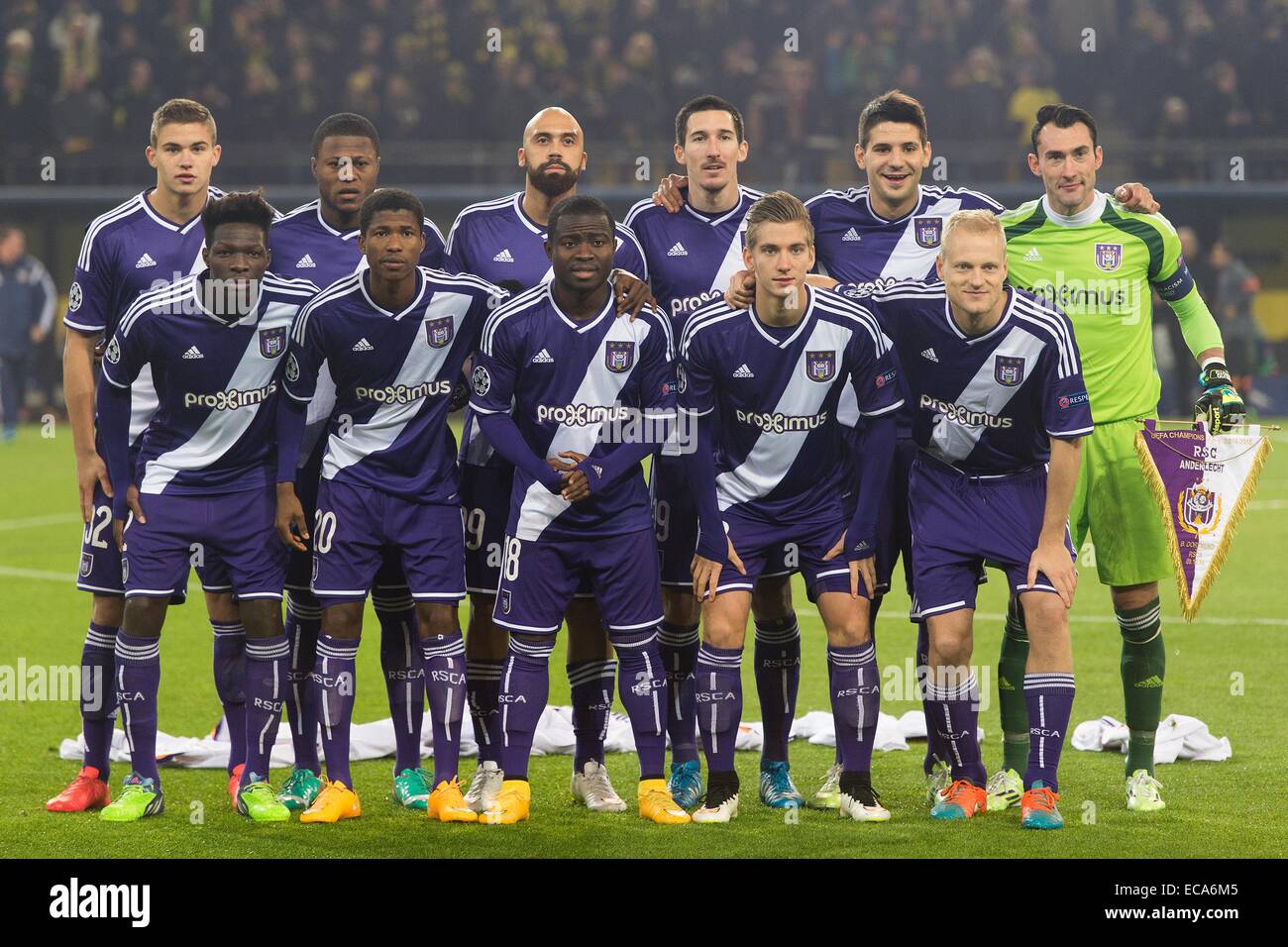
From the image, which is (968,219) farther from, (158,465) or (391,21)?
(391,21)

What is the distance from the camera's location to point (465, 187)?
2127cm

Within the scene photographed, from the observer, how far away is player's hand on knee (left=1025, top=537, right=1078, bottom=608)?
5297mm

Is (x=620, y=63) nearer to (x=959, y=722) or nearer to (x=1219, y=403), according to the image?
(x=1219, y=403)

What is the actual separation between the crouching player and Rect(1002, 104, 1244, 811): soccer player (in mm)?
468

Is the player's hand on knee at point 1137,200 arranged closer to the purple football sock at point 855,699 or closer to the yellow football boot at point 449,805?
the purple football sock at point 855,699

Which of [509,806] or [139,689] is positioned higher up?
[139,689]

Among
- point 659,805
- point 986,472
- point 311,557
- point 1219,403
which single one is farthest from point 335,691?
point 1219,403

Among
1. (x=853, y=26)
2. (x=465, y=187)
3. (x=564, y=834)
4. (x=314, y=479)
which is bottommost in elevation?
(x=564, y=834)

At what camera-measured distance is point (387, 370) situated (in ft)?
18.1

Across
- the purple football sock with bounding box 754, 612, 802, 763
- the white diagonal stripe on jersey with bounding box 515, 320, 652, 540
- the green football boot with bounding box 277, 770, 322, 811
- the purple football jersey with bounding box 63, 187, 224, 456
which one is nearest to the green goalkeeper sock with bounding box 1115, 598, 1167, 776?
the purple football sock with bounding box 754, 612, 802, 763

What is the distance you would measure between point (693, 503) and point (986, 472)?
3.23ft

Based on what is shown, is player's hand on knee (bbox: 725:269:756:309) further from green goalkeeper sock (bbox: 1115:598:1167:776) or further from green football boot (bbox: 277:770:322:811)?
green football boot (bbox: 277:770:322:811)
